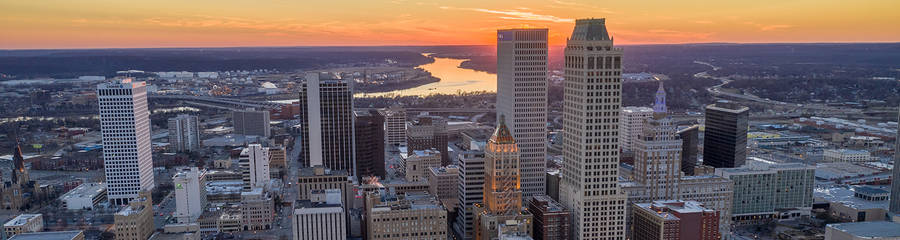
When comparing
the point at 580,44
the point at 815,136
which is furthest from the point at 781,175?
the point at 815,136

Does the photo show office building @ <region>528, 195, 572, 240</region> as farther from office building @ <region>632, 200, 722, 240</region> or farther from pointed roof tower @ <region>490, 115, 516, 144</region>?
office building @ <region>632, 200, 722, 240</region>

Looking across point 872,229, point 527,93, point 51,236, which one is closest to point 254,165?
point 51,236

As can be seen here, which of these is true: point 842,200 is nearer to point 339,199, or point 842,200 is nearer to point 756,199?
point 756,199

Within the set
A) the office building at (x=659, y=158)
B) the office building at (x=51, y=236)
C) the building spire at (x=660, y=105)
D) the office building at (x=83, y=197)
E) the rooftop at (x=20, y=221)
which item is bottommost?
the office building at (x=83, y=197)

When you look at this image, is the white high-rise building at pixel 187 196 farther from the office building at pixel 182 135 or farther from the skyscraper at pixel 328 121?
the office building at pixel 182 135

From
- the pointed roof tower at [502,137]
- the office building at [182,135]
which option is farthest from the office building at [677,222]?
the office building at [182,135]

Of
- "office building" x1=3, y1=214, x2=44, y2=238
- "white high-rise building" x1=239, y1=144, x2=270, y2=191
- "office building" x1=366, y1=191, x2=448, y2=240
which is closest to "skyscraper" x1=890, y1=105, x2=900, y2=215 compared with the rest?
"office building" x1=366, y1=191, x2=448, y2=240
